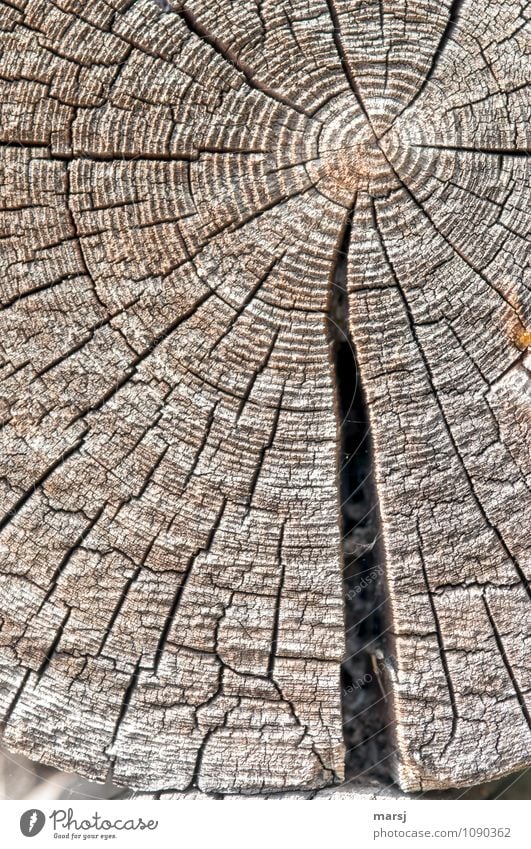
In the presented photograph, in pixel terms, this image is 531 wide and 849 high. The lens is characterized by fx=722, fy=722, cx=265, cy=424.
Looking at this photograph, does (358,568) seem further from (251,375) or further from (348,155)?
(348,155)

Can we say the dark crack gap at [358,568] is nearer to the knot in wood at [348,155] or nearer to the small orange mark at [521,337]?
the knot in wood at [348,155]

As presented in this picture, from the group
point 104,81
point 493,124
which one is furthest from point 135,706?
point 493,124

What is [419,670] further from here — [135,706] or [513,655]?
[135,706]

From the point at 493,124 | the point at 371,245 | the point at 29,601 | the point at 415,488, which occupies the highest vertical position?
the point at 493,124

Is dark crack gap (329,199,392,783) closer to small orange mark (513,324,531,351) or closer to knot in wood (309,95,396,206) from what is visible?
knot in wood (309,95,396,206)

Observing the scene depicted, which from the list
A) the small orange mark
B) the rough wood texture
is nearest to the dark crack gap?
the rough wood texture

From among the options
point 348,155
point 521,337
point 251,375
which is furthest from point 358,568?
point 348,155
